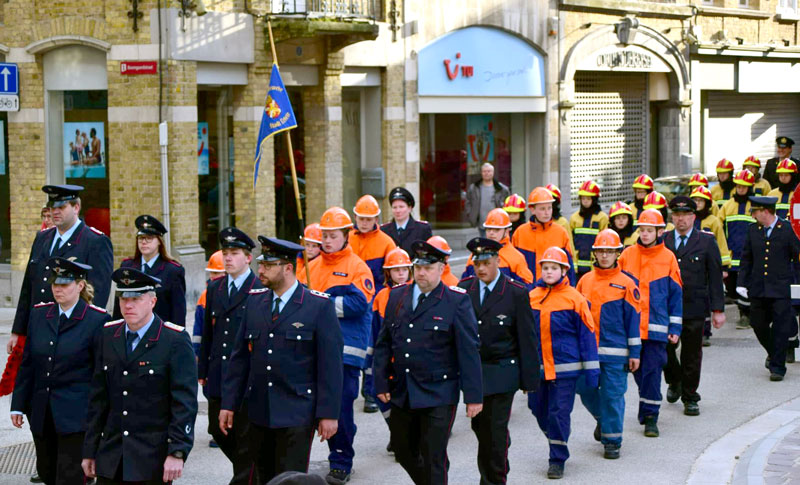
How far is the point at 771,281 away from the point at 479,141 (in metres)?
11.9

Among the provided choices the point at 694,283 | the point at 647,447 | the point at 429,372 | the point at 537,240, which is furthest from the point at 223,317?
the point at 537,240

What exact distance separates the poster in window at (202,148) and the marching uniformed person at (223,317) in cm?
1040

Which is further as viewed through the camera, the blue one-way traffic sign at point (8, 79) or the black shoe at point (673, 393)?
the blue one-way traffic sign at point (8, 79)

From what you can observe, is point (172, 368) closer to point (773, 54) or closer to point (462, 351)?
point (462, 351)

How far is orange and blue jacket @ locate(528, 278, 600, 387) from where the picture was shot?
10047 mm

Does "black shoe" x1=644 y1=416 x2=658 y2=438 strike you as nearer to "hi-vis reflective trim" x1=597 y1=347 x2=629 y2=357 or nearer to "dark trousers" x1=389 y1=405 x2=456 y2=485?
"hi-vis reflective trim" x1=597 y1=347 x2=629 y2=357

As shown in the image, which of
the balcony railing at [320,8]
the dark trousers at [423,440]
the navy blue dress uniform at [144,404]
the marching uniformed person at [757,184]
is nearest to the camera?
the navy blue dress uniform at [144,404]

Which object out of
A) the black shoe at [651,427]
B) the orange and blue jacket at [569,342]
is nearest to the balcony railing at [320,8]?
the black shoe at [651,427]

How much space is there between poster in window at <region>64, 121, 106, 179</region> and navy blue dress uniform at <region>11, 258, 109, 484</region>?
11.3 m

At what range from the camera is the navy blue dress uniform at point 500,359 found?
8984mm

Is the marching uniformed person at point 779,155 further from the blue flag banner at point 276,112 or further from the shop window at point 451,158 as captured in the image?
the blue flag banner at point 276,112

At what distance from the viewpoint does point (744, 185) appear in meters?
17.8

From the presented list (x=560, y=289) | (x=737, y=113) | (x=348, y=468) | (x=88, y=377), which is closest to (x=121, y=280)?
(x=88, y=377)

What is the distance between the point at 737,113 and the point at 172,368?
1173 inches
